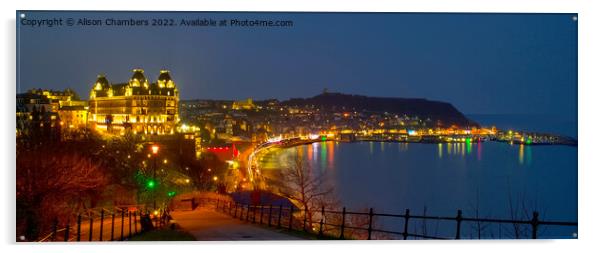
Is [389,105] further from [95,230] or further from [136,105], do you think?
[136,105]

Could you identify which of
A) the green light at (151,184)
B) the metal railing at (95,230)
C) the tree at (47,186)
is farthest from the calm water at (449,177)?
the tree at (47,186)

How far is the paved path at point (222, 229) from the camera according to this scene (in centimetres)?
559

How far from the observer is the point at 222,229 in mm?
6164

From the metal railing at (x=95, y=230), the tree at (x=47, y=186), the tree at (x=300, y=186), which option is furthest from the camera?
the tree at (x=300, y=186)

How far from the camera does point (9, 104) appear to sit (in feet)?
17.6

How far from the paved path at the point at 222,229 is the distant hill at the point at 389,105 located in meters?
1.63

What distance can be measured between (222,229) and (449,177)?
4796 millimetres

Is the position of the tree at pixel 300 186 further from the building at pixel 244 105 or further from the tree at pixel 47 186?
the tree at pixel 47 186

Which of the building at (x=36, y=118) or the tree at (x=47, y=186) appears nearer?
the tree at (x=47, y=186)

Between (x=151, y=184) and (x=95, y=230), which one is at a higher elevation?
(x=151, y=184)

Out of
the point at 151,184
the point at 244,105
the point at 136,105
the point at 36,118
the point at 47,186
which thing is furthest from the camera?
the point at 136,105

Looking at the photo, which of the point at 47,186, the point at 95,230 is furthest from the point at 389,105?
the point at 47,186
